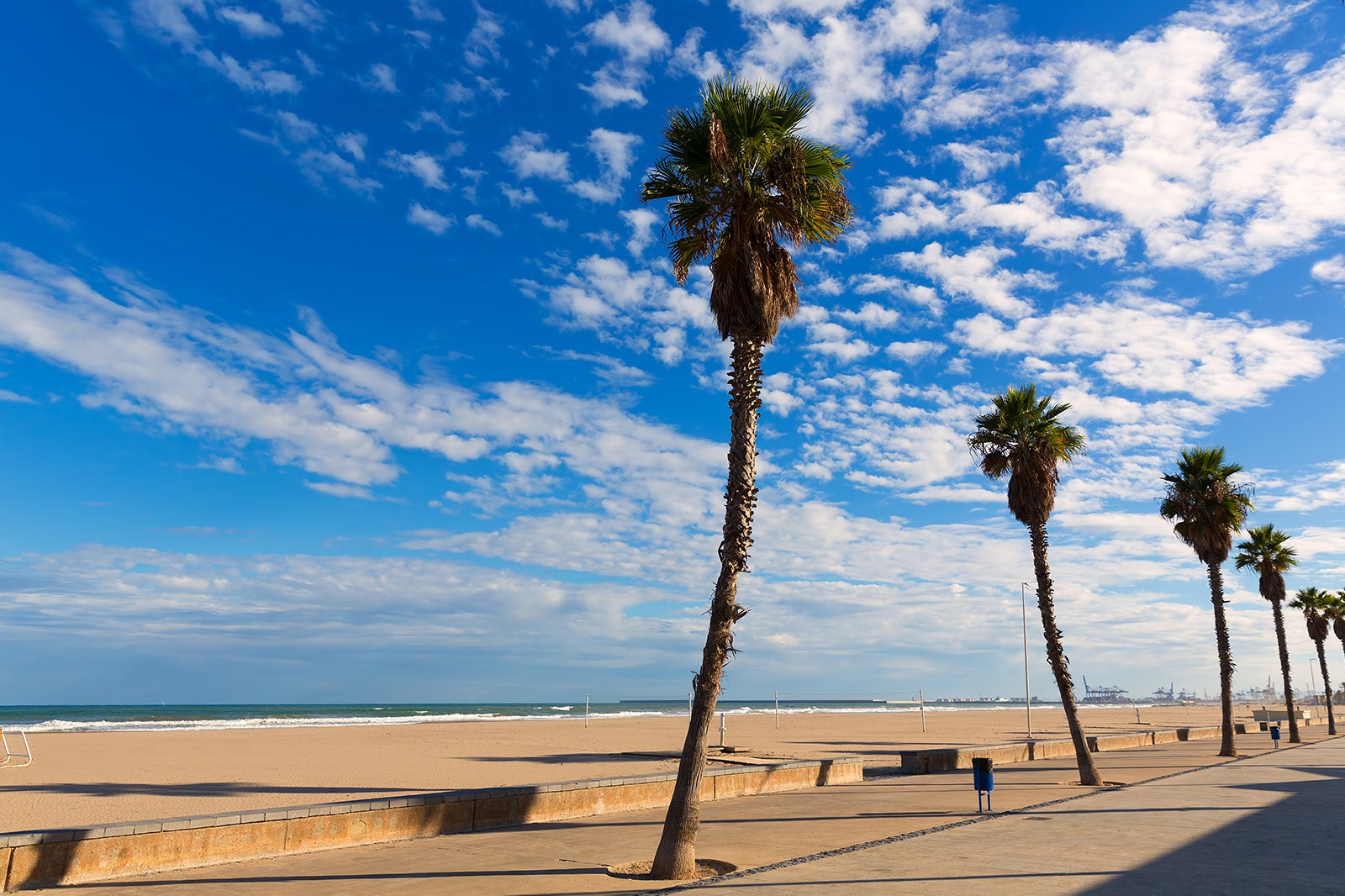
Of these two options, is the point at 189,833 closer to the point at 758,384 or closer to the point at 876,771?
the point at 758,384

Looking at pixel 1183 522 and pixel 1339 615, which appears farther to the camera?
pixel 1339 615

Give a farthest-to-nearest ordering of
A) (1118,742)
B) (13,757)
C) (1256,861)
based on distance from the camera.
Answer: (1118,742), (13,757), (1256,861)

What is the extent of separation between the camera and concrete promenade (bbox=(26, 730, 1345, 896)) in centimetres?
846

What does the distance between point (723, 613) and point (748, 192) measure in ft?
18.4

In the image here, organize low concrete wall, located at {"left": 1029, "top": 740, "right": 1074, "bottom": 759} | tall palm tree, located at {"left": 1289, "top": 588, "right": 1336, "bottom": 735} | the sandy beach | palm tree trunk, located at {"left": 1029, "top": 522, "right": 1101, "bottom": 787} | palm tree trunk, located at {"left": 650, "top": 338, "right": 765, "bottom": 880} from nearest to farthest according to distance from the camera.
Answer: palm tree trunk, located at {"left": 650, "top": 338, "right": 765, "bottom": 880}, the sandy beach, palm tree trunk, located at {"left": 1029, "top": 522, "right": 1101, "bottom": 787}, low concrete wall, located at {"left": 1029, "top": 740, "right": 1074, "bottom": 759}, tall palm tree, located at {"left": 1289, "top": 588, "right": 1336, "bottom": 735}

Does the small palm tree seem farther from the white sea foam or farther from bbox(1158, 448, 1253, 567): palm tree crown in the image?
the white sea foam

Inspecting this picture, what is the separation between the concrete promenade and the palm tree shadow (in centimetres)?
3

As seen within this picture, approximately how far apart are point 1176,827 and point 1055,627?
9.26m

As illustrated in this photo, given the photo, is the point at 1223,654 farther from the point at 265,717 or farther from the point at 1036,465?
the point at 265,717

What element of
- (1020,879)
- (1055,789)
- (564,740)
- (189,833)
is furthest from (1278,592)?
(189,833)

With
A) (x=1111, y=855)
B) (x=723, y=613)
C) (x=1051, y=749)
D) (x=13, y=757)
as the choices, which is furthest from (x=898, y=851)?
(x=13, y=757)

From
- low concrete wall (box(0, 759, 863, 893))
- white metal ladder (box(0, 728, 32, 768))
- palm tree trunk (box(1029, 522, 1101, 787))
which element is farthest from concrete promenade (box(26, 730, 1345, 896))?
white metal ladder (box(0, 728, 32, 768))

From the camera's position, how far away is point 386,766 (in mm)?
25547

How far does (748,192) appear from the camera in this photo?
1145 centimetres
